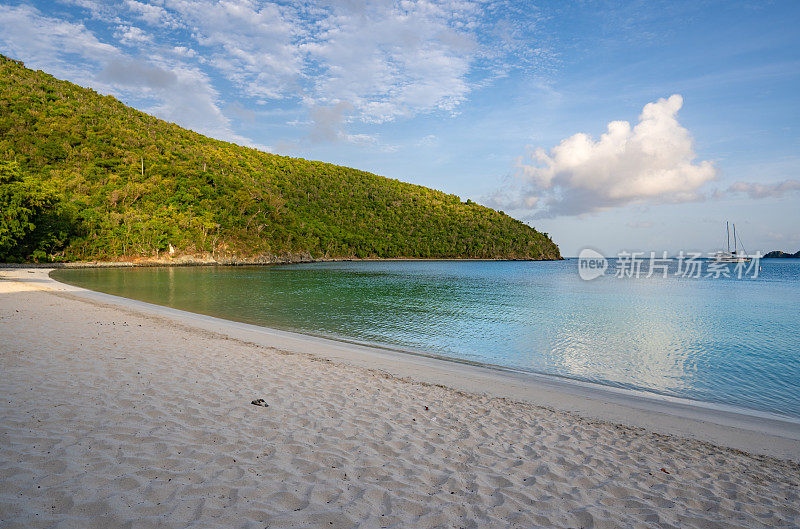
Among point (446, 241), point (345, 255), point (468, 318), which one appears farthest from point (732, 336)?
point (446, 241)

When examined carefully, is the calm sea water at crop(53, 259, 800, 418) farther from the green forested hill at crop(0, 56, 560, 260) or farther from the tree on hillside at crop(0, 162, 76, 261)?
the green forested hill at crop(0, 56, 560, 260)

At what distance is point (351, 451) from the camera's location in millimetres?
4219

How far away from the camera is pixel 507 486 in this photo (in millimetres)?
3674

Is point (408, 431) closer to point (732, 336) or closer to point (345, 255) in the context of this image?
point (732, 336)

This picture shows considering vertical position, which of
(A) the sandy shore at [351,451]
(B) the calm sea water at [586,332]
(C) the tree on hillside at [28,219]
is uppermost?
(C) the tree on hillside at [28,219]

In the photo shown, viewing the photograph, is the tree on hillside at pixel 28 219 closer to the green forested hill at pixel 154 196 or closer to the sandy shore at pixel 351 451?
the green forested hill at pixel 154 196

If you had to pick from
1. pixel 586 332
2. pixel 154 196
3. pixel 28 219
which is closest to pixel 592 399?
pixel 586 332

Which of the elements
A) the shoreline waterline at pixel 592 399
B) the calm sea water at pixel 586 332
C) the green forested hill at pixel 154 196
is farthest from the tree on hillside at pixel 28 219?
the shoreline waterline at pixel 592 399

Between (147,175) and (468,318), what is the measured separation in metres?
81.1

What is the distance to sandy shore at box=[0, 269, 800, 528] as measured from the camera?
10.2 feet

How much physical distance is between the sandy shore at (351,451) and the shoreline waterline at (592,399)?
0.21 ft

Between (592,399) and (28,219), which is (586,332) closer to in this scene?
(592,399)

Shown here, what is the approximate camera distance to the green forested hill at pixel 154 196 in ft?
181

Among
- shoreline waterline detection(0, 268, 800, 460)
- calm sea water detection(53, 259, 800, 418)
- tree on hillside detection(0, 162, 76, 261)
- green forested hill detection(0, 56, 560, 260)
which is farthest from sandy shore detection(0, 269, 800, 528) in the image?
green forested hill detection(0, 56, 560, 260)
